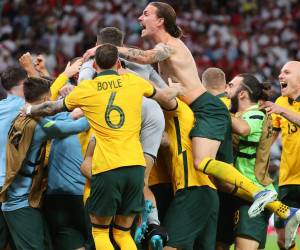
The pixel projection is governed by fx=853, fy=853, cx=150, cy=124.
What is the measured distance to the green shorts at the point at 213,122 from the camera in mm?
7676

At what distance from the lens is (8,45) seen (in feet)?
60.2

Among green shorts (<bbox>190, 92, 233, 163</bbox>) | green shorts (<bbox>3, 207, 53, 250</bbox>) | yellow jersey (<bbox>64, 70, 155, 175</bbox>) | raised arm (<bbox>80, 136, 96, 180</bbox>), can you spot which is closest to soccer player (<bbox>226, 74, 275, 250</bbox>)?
green shorts (<bbox>190, 92, 233, 163</bbox>)

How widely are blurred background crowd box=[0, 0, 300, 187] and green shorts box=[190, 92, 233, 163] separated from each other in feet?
32.6

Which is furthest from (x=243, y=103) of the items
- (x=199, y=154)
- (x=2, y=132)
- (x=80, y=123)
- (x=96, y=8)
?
(x=96, y=8)

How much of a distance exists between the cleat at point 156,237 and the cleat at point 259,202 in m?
0.81

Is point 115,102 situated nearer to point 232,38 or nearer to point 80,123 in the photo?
point 80,123

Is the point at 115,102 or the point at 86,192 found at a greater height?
the point at 115,102

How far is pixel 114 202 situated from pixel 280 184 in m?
2.78

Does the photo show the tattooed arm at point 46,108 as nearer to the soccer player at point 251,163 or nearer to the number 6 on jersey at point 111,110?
the number 6 on jersey at point 111,110

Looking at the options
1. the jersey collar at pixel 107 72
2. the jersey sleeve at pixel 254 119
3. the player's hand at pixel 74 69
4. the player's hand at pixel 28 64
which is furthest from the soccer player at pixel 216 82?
the jersey collar at pixel 107 72

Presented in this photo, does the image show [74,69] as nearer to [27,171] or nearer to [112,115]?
[27,171]

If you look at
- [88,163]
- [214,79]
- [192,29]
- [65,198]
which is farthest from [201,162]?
[192,29]

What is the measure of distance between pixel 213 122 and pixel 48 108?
154cm

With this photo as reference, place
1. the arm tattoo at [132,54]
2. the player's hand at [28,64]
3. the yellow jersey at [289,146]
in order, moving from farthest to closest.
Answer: the yellow jersey at [289,146], the player's hand at [28,64], the arm tattoo at [132,54]
